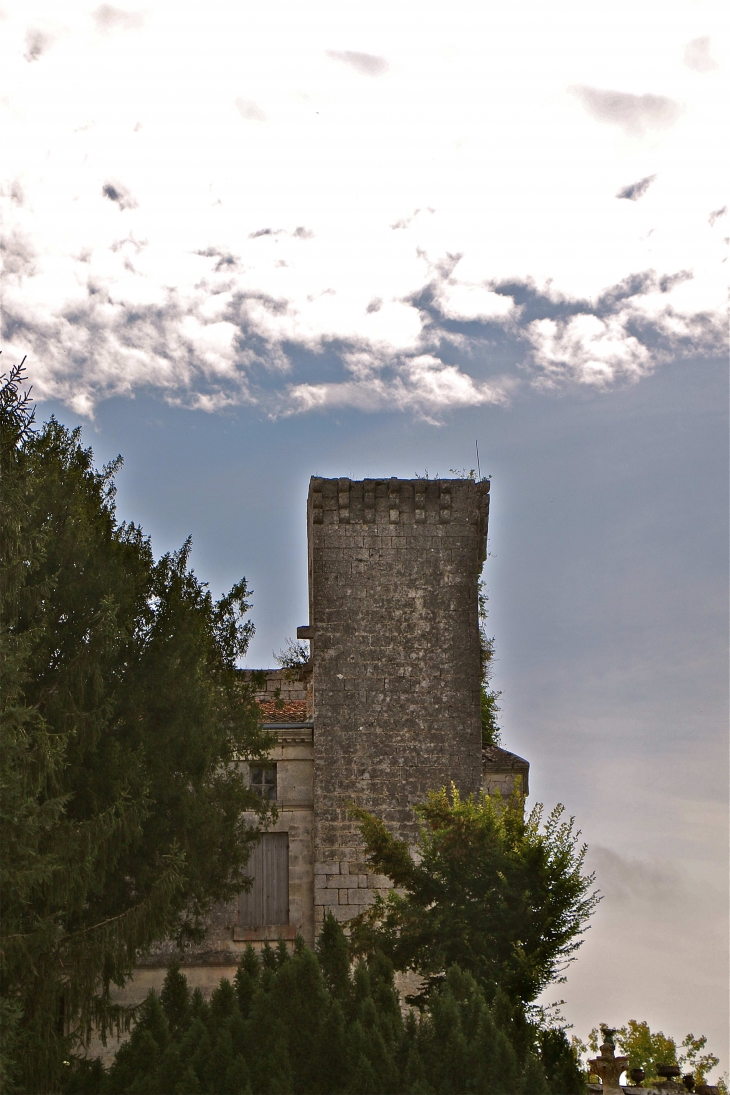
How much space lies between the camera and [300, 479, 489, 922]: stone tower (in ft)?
60.7

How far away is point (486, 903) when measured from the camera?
47.6 feet

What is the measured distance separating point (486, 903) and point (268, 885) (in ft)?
17.2

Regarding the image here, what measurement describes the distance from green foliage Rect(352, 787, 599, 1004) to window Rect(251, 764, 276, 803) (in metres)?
3.71

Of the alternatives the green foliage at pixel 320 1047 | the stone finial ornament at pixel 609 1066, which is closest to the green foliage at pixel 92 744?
the green foliage at pixel 320 1047

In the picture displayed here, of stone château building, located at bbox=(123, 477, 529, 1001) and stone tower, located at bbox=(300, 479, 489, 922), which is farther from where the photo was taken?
stone tower, located at bbox=(300, 479, 489, 922)

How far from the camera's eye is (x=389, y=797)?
18.5 meters

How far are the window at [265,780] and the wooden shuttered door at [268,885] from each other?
2.31 ft

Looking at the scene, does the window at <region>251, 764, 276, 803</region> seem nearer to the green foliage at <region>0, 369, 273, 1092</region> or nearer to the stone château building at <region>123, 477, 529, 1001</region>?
the stone château building at <region>123, 477, 529, 1001</region>

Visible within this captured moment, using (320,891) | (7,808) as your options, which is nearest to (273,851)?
(320,891)

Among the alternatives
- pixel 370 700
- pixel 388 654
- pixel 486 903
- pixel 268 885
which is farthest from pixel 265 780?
pixel 486 903

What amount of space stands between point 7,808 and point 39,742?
134 centimetres

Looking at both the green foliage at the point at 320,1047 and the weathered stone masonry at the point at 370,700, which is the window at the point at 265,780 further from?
the green foliage at the point at 320,1047

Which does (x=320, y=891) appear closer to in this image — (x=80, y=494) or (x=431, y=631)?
(x=431, y=631)

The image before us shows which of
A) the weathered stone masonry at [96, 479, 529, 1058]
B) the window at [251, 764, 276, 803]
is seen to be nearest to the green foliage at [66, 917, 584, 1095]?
the weathered stone masonry at [96, 479, 529, 1058]
